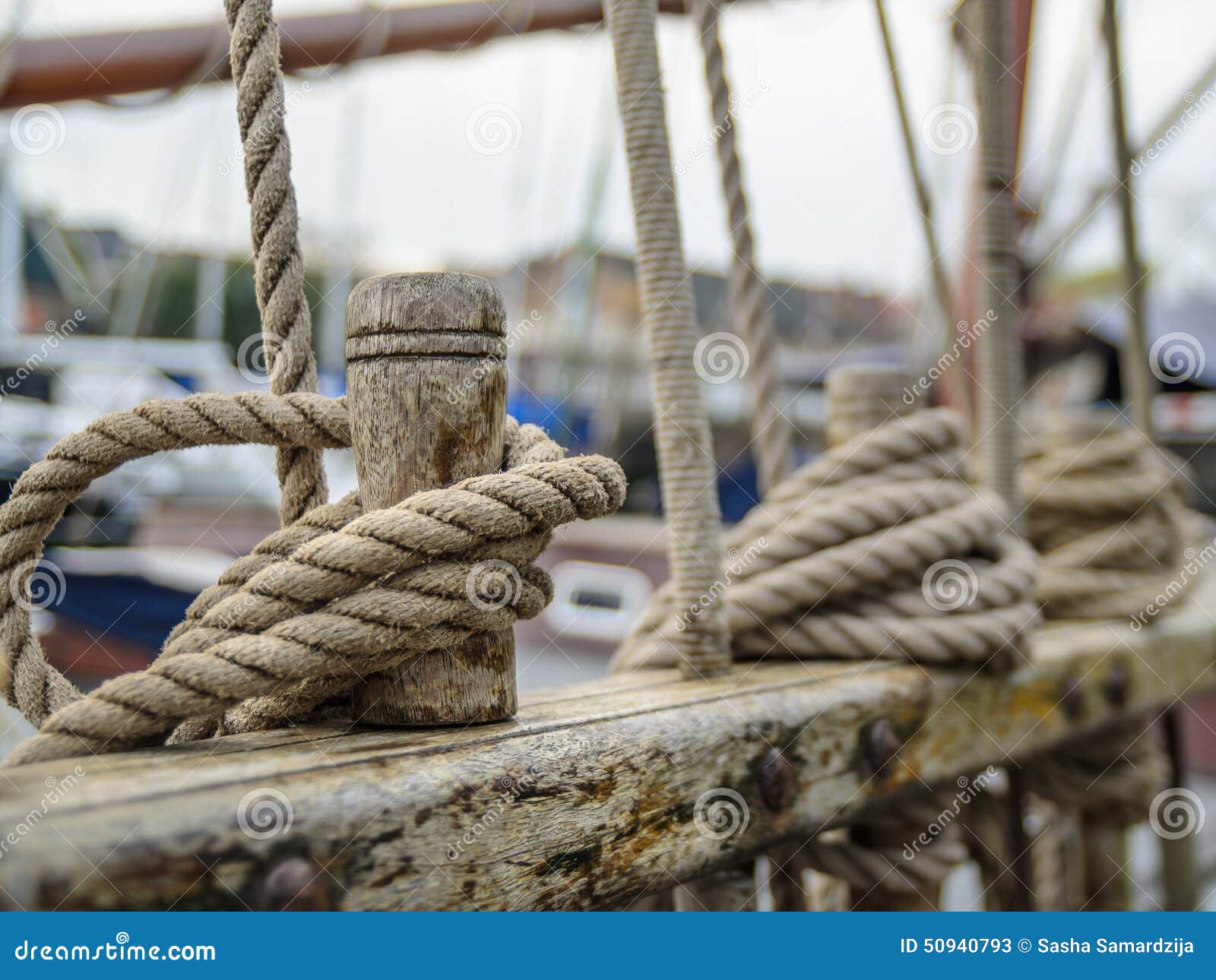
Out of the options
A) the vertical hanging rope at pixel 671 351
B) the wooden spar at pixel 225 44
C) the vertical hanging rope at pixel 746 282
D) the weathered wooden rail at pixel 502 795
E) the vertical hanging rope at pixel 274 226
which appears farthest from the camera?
the wooden spar at pixel 225 44

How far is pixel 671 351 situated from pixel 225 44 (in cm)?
186

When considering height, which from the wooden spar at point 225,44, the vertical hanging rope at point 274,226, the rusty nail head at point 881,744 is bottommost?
the rusty nail head at point 881,744

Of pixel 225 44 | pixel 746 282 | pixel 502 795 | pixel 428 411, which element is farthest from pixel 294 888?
pixel 225 44

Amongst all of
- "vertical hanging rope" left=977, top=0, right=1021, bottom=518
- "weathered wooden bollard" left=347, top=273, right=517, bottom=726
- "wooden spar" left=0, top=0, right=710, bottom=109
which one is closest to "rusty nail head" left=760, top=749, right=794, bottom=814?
"weathered wooden bollard" left=347, top=273, right=517, bottom=726

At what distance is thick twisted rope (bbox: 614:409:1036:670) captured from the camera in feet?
3.43

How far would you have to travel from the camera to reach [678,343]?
96 centimetres

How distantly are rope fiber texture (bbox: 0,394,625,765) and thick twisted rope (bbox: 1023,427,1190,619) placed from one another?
0.99 metres

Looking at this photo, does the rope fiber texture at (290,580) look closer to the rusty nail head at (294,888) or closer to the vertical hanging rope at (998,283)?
the rusty nail head at (294,888)

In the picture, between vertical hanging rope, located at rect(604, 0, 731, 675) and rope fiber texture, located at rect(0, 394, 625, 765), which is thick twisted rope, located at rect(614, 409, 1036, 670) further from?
rope fiber texture, located at rect(0, 394, 625, 765)

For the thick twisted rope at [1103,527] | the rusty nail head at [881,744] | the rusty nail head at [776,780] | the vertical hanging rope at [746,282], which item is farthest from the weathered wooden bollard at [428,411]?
the thick twisted rope at [1103,527]

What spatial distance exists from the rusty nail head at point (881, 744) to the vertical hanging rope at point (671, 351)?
151 millimetres

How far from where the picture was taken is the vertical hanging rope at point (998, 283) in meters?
1.40

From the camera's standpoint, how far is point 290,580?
66cm

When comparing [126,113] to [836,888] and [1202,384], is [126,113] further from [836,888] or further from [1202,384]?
[1202,384]
